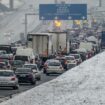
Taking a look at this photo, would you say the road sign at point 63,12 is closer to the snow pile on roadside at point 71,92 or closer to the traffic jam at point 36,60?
the traffic jam at point 36,60

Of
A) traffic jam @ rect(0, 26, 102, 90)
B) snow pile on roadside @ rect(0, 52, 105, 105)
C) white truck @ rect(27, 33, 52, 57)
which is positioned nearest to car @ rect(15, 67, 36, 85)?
traffic jam @ rect(0, 26, 102, 90)

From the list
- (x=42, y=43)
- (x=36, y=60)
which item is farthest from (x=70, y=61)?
(x=42, y=43)

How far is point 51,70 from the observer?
5434 centimetres

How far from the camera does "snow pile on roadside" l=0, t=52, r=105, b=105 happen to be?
20984mm

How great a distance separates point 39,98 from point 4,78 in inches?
659

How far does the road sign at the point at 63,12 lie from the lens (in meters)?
93.5

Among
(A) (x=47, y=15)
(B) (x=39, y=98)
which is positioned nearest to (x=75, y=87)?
(B) (x=39, y=98)

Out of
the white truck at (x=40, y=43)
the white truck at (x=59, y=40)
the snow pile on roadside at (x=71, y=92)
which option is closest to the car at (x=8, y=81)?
the snow pile on roadside at (x=71, y=92)

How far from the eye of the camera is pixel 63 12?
94062 millimetres

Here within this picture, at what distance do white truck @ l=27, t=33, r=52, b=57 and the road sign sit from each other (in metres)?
26.2

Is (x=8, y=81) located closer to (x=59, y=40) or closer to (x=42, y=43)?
(x=42, y=43)

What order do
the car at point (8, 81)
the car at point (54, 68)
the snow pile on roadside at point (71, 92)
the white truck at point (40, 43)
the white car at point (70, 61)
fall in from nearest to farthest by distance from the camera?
the snow pile on roadside at point (71, 92), the car at point (8, 81), the car at point (54, 68), the white car at point (70, 61), the white truck at point (40, 43)

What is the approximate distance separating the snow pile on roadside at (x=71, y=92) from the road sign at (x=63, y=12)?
2507 inches

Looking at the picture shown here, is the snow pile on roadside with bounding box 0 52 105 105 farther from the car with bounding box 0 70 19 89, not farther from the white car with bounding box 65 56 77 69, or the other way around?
the white car with bounding box 65 56 77 69
